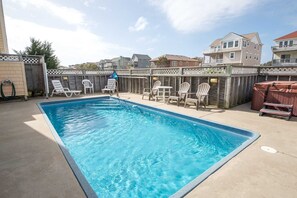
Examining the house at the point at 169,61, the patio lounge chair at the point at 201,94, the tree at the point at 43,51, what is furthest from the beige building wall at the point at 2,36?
the house at the point at 169,61

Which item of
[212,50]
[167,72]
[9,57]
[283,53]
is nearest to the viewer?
[9,57]

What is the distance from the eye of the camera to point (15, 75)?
25.9 ft

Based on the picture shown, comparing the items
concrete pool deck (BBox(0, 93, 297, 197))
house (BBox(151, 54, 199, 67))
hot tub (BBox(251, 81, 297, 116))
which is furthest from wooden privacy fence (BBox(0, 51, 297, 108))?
house (BBox(151, 54, 199, 67))

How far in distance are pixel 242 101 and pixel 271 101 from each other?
5.45 ft

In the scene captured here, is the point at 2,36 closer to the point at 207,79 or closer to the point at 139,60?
the point at 207,79

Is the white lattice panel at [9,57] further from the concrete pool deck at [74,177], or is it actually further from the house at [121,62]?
the house at [121,62]

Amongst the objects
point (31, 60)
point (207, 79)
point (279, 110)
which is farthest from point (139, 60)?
point (279, 110)

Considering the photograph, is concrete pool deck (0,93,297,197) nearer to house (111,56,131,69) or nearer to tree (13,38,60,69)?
tree (13,38,60,69)

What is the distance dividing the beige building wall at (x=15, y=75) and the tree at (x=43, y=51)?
32.9ft

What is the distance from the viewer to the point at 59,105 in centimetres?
809

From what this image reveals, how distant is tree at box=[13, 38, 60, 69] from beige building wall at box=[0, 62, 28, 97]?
10036mm

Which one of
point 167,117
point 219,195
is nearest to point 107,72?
point 167,117

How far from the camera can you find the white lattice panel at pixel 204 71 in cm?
638

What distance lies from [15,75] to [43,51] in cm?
1093
